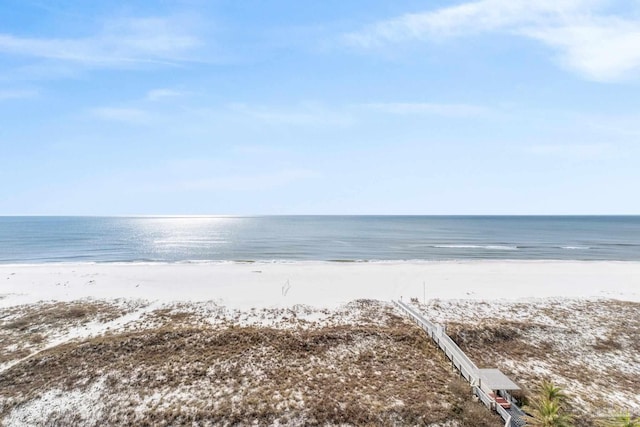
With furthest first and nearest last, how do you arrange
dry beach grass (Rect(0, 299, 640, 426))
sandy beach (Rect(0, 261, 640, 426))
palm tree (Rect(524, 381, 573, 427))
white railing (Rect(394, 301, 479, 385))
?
white railing (Rect(394, 301, 479, 385))
sandy beach (Rect(0, 261, 640, 426))
dry beach grass (Rect(0, 299, 640, 426))
palm tree (Rect(524, 381, 573, 427))

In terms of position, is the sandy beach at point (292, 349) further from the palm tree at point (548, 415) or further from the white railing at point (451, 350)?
the palm tree at point (548, 415)

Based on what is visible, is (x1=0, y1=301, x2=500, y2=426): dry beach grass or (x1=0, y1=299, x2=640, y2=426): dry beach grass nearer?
(x1=0, y1=301, x2=500, y2=426): dry beach grass

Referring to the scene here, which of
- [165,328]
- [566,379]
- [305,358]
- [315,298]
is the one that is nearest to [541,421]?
[566,379]

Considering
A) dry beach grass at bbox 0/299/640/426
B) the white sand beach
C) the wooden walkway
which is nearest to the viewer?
the wooden walkway

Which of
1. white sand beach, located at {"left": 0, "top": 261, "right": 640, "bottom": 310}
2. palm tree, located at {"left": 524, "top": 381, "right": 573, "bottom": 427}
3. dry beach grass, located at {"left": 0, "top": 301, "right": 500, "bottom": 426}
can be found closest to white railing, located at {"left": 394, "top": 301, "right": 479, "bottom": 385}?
dry beach grass, located at {"left": 0, "top": 301, "right": 500, "bottom": 426}

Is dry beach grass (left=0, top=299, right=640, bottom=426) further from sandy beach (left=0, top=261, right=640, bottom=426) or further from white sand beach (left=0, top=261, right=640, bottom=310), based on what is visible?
white sand beach (left=0, top=261, right=640, bottom=310)

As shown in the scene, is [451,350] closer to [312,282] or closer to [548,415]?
[548,415]

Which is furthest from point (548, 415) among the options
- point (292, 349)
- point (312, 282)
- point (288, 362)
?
point (312, 282)
